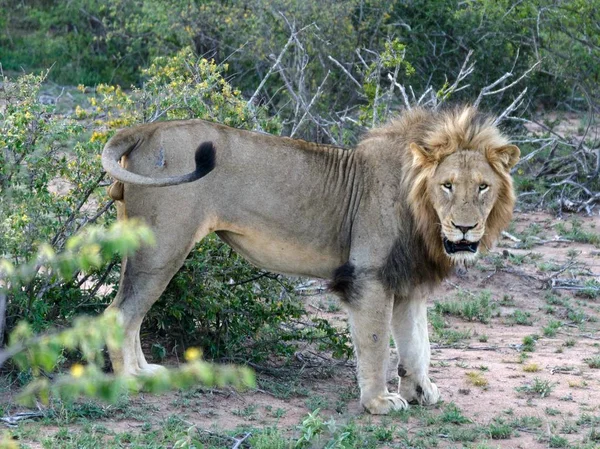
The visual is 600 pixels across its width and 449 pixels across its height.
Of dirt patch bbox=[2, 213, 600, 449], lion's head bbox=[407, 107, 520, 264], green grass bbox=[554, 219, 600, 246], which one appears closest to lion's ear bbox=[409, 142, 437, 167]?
lion's head bbox=[407, 107, 520, 264]

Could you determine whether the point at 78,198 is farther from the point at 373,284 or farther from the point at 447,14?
the point at 447,14

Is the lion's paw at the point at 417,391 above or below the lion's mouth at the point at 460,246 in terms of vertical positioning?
below

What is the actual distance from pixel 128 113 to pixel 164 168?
3.54 feet

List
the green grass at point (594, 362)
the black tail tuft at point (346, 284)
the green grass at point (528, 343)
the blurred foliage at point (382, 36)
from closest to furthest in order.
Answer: the black tail tuft at point (346, 284), the green grass at point (594, 362), the green grass at point (528, 343), the blurred foliage at point (382, 36)

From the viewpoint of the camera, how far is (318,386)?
5.63 meters

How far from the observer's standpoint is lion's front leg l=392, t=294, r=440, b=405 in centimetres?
522

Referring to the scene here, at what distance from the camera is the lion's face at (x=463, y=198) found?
4.75 metres

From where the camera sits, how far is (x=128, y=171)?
4.72 metres

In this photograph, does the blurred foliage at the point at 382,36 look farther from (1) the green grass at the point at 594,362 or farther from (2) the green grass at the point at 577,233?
(1) the green grass at the point at 594,362

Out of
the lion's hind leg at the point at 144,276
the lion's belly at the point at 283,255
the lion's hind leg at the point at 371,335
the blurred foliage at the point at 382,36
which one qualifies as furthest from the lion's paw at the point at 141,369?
the blurred foliage at the point at 382,36

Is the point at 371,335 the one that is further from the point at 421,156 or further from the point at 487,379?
the point at 487,379

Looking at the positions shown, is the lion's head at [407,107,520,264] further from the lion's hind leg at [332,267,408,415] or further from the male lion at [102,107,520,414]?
the lion's hind leg at [332,267,408,415]

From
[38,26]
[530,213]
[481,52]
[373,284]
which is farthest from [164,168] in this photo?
[38,26]

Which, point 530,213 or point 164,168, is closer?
point 164,168
